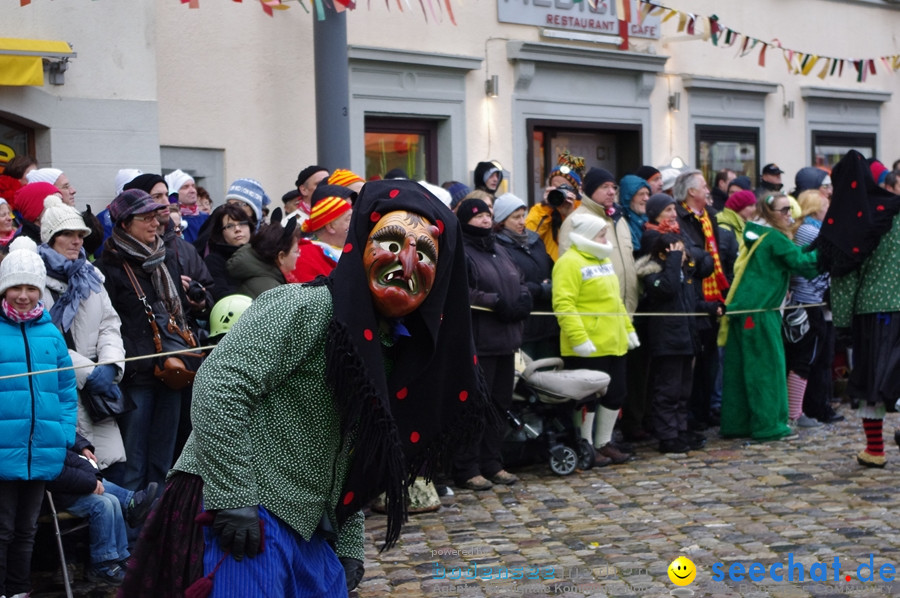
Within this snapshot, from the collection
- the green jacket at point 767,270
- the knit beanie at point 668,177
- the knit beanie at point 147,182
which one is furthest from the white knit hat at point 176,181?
the knit beanie at point 668,177

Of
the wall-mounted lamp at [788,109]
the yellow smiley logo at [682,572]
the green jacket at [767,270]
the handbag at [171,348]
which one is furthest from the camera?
the wall-mounted lamp at [788,109]

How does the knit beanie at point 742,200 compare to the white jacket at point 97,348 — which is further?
the knit beanie at point 742,200

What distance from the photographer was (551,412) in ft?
27.9

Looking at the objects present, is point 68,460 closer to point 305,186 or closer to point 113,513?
point 113,513

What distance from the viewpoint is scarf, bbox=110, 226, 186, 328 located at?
637 centimetres

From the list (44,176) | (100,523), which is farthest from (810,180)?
(100,523)

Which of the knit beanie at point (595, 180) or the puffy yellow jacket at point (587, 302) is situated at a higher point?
the knit beanie at point (595, 180)

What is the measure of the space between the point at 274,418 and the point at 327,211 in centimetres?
370

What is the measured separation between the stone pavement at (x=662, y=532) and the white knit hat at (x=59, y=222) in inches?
89.2

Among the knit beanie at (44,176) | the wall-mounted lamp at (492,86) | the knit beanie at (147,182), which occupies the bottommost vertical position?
the knit beanie at (147,182)

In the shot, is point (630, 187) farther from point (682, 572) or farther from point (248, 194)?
point (682, 572)

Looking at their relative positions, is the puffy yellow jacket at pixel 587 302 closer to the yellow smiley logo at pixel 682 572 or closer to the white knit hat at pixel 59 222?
the yellow smiley logo at pixel 682 572

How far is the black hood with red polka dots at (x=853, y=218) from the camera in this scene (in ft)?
26.8

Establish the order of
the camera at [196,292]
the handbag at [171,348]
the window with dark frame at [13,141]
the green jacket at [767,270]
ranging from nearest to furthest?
the handbag at [171,348] → the camera at [196,292] → the window with dark frame at [13,141] → the green jacket at [767,270]
